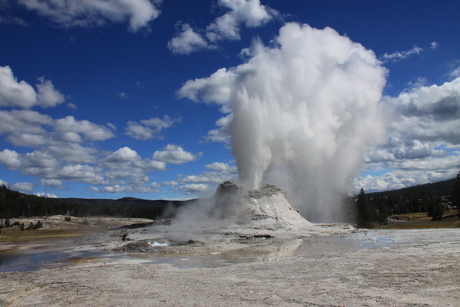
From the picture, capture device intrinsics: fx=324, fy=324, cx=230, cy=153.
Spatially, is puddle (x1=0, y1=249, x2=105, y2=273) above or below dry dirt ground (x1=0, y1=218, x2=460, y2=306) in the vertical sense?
below

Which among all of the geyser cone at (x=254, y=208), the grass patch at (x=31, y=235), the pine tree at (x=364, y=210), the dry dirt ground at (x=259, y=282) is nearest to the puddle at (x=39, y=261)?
the dry dirt ground at (x=259, y=282)

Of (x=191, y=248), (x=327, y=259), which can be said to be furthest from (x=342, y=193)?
(x=327, y=259)

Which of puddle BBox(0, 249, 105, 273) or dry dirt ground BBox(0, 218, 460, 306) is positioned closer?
dry dirt ground BBox(0, 218, 460, 306)

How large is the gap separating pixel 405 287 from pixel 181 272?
309 inches

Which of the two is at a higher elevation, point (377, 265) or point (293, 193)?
point (293, 193)

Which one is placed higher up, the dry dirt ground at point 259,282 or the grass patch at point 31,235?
the dry dirt ground at point 259,282

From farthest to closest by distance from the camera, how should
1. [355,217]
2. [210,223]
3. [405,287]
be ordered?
[355,217]
[210,223]
[405,287]

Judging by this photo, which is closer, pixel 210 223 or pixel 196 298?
pixel 196 298

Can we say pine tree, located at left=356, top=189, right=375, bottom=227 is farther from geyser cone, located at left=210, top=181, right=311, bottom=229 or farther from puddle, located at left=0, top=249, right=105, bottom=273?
puddle, located at left=0, top=249, right=105, bottom=273

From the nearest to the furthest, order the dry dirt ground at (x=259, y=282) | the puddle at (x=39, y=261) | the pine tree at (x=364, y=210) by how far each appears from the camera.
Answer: the dry dirt ground at (x=259, y=282)
the puddle at (x=39, y=261)
the pine tree at (x=364, y=210)

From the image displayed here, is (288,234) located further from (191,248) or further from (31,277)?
(31,277)

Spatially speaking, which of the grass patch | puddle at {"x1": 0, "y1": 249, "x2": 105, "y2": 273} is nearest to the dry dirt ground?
puddle at {"x1": 0, "y1": 249, "x2": 105, "y2": 273}

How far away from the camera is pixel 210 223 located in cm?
2788

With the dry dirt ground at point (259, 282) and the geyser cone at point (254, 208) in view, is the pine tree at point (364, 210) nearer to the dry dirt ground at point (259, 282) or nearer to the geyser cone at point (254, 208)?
the geyser cone at point (254, 208)
